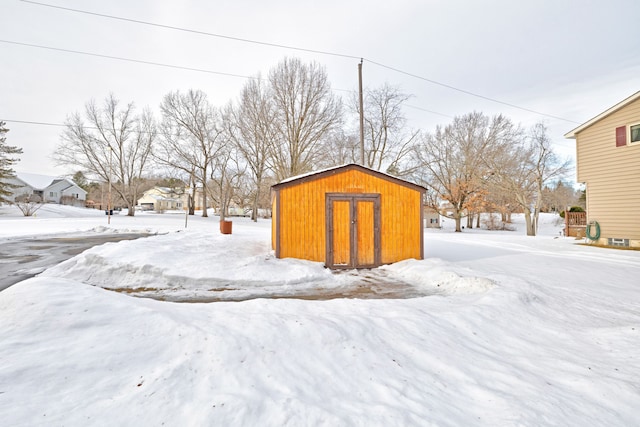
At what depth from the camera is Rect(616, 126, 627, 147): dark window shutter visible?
11.0m

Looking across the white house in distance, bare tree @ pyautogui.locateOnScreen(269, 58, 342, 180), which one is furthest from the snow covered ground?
the white house in distance

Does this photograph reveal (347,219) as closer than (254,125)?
Yes

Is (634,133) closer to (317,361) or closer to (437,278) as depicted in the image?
(437,278)

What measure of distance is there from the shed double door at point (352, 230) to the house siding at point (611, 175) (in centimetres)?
1081

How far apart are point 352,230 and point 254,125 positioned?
20.1 meters

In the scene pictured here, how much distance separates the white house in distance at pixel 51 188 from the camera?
43.2 metres

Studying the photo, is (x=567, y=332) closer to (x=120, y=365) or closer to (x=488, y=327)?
(x=488, y=327)

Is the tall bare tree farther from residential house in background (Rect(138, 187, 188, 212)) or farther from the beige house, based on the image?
residential house in background (Rect(138, 187, 188, 212))

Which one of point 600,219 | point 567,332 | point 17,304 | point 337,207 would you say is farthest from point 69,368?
point 600,219

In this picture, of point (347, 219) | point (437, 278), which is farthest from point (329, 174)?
point (437, 278)

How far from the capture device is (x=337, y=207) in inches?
313

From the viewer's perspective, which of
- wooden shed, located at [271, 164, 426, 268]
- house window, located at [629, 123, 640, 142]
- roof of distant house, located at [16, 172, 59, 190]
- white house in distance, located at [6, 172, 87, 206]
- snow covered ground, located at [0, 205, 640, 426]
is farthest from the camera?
roof of distant house, located at [16, 172, 59, 190]

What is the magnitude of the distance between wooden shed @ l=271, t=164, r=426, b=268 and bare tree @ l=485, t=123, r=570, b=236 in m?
18.7

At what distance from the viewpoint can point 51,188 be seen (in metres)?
46.1
